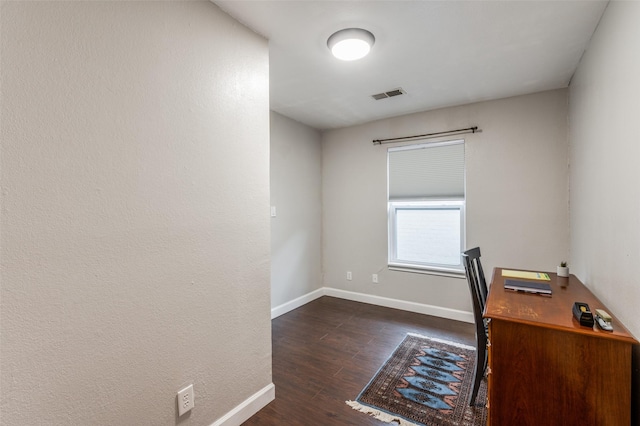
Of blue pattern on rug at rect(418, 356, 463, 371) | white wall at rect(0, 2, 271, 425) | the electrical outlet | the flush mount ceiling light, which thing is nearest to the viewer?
white wall at rect(0, 2, 271, 425)

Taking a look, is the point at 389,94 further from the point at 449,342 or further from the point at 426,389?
the point at 426,389

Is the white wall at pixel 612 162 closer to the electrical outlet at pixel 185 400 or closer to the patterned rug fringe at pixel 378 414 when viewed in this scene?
the patterned rug fringe at pixel 378 414

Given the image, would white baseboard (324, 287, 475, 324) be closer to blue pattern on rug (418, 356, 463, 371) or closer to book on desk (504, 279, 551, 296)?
blue pattern on rug (418, 356, 463, 371)

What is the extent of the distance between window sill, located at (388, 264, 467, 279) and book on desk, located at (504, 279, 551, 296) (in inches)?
54.0

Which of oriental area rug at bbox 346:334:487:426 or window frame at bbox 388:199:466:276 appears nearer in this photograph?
oriental area rug at bbox 346:334:487:426

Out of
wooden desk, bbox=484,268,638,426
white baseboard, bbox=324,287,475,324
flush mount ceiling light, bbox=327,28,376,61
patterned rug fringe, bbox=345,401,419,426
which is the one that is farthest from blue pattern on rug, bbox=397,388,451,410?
flush mount ceiling light, bbox=327,28,376,61

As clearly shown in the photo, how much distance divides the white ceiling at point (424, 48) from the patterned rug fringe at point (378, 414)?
7.91ft

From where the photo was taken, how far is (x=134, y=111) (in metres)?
1.29

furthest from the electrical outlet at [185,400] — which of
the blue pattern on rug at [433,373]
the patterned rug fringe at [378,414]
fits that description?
the blue pattern on rug at [433,373]

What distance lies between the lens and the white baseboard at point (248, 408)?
1688 millimetres

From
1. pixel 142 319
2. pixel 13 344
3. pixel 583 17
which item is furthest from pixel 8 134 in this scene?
pixel 583 17

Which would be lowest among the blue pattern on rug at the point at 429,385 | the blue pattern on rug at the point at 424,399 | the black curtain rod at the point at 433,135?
the blue pattern on rug at the point at 424,399

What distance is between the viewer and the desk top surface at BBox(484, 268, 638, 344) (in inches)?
50.1

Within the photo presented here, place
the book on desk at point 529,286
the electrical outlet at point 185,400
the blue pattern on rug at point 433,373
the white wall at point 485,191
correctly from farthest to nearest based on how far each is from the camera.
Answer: the white wall at point 485,191, the blue pattern on rug at point 433,373, the book on desk at point 529,286, the electrical outlet at point 185,400
